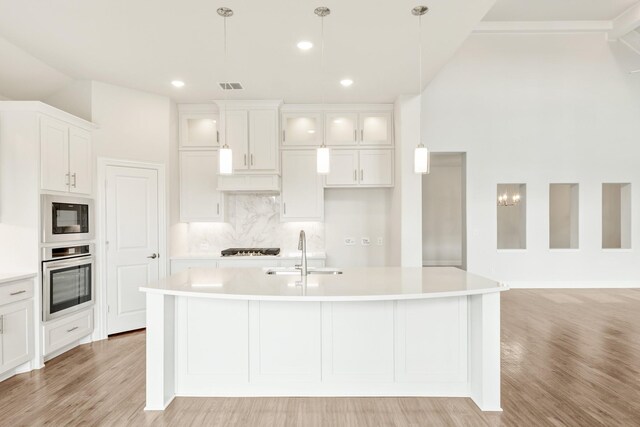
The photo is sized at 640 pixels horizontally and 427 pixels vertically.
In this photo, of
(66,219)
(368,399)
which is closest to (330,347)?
(368,399)

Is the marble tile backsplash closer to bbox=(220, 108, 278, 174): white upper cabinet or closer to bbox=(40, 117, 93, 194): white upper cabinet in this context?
bbox=(220, 108, 278, 174): white upper cabinet

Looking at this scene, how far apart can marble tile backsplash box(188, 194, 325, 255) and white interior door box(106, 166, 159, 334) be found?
35.8 inches

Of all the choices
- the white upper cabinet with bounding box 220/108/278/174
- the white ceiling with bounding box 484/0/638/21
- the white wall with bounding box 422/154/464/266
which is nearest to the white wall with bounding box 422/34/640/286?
the white ceiling with bounding box 484/0/638/21

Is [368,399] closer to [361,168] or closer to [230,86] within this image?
[361,168]

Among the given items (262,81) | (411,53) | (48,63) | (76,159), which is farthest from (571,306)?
(48,63)

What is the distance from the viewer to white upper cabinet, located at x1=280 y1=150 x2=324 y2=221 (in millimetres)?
5305

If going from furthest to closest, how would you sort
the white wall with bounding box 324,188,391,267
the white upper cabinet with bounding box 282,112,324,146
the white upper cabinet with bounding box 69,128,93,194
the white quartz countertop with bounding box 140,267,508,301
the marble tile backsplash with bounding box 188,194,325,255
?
the white wall with bounding box 324,188,391,267
the marble tile backsplash with bounding box 188,194,325,255
the white upper cabinet with bounding box 282,112,324,146
the white upper cabinet with bounding box 69,128,93,194
the white quartz countertop with bounding box 140,267,508,301

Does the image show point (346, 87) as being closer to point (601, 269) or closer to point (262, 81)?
point (262, 81)

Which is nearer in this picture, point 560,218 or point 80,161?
point 80,161

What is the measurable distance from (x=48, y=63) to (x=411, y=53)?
142 inches

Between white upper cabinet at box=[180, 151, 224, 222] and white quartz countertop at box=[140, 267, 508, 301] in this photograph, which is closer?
white quartz countertop at box=[140, 267, 508, 301]

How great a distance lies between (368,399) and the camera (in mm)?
2701

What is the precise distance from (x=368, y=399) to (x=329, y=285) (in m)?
0.89

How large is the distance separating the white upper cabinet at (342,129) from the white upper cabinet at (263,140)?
2.47 feet
